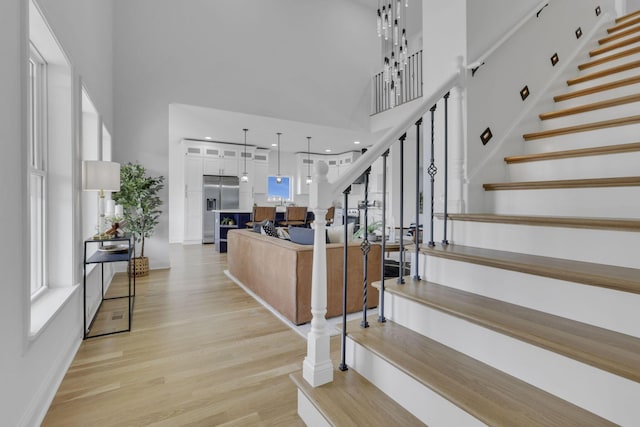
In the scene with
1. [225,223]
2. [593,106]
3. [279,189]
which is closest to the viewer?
[593,106]

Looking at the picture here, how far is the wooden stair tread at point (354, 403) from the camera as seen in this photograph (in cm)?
122

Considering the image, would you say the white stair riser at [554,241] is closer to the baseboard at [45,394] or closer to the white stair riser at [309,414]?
the white stair riser at [309,414]

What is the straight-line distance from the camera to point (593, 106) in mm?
2137

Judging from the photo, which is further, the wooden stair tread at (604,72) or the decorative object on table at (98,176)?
the decorative object on table at (98,176)

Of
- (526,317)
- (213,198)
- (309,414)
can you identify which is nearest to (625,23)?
(526,317)

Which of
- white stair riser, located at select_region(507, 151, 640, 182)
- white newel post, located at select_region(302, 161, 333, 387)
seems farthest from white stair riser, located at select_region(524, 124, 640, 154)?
white newel post, located at select_region(302, 161, 333, 387)

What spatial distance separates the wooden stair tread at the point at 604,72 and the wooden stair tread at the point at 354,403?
2838 mm

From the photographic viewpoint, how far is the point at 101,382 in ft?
6.27

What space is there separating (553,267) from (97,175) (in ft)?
10.3

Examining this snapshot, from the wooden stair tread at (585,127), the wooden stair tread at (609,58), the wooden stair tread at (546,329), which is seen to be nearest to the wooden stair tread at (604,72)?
the wooden stair tread at (609,58)

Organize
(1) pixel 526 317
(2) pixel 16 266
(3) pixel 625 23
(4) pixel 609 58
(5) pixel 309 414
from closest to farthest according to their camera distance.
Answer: (1) pixel 526 317 → (2) pixel 16 266 → (5) pixel 309 414 → (4) pixel 609 58 → (3) pixel 625 23

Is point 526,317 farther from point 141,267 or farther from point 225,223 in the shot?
point 225,223

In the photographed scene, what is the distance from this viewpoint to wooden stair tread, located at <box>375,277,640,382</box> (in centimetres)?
94

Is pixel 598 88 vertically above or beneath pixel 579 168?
above
